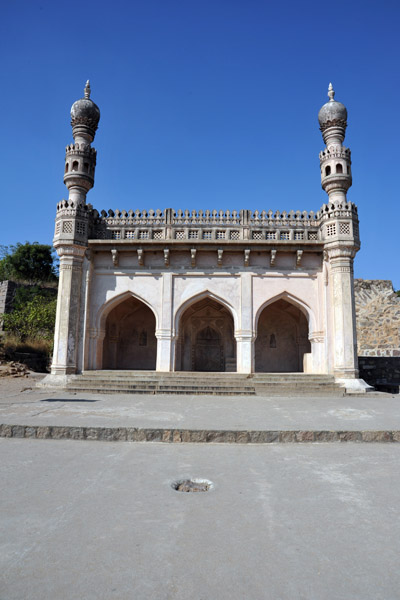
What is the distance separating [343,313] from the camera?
465 inches

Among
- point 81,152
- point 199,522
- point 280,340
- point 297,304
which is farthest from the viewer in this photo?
point 280,340

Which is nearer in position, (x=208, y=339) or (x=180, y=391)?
(x=180, y=391)

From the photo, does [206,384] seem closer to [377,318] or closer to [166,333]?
[166,333]

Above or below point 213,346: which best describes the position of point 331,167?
above

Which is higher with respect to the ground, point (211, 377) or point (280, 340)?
point (280, 340)

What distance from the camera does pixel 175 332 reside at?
12.8 m

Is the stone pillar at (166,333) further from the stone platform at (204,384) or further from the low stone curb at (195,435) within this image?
the low stone curb at (195,435)

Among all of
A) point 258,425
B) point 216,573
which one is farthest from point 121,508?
point 258,425

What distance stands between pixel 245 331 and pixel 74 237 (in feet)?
20.9

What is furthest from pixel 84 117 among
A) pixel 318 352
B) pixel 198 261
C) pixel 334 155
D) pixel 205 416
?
pixel 205 416

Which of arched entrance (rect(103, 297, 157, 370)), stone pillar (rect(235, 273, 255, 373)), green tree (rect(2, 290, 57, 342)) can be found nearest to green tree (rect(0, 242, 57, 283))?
green tree (rect(2, 290, 57, 342))

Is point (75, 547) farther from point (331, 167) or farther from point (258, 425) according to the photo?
point (331, 167)

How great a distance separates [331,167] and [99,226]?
815cm

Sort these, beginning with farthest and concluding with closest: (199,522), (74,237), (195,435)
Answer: (74,237), (195,435), (199,522)
